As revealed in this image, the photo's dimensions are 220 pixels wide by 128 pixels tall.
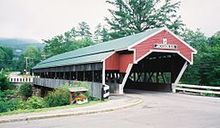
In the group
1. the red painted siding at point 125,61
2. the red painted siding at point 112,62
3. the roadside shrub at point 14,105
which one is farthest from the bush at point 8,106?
the red painted siding at point 125,61

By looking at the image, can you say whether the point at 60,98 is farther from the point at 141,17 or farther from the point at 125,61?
the point at 141,17

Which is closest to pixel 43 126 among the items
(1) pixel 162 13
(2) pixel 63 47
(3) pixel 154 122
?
(3) pixel 154 122

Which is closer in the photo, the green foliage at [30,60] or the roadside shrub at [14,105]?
the roadside shrub at [14,105]

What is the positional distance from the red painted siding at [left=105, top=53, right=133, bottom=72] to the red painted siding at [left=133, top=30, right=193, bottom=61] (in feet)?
2.52

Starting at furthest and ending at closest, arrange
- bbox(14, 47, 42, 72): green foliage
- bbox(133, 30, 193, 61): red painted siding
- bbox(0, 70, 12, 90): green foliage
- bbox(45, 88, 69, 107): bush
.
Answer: bbox(14, 47, 42, 72): green foliage
bbox(0, 70, 12, 90): green foliage
bbox(133, 30, 193, 61): red painted siding
bbox(45, 88, 69, 107): bush

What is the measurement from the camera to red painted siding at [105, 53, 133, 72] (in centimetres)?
2305

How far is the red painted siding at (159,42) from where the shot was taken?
2256cm

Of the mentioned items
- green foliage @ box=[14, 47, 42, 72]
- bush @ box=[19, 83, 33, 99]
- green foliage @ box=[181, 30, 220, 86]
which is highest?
green foliage @ box=[14, 47, 42, 72]

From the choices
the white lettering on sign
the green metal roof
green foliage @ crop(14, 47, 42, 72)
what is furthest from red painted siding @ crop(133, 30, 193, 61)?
green foliage @ crop(14, 47, 42, 72)

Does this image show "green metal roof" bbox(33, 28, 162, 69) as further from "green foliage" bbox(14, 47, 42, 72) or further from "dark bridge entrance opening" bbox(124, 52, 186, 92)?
"green foliage" bbox(14, 47, 42, 72)

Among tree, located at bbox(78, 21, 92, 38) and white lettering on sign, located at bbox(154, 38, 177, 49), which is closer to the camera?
white lettering on sign, located at bbox(154, 38, 177, 49)

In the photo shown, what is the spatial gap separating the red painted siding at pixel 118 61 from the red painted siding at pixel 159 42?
2.52 feet

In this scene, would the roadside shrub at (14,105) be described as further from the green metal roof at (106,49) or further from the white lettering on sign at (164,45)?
the white lettering on sign at (164,45)

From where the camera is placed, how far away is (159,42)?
2330 centimetres
